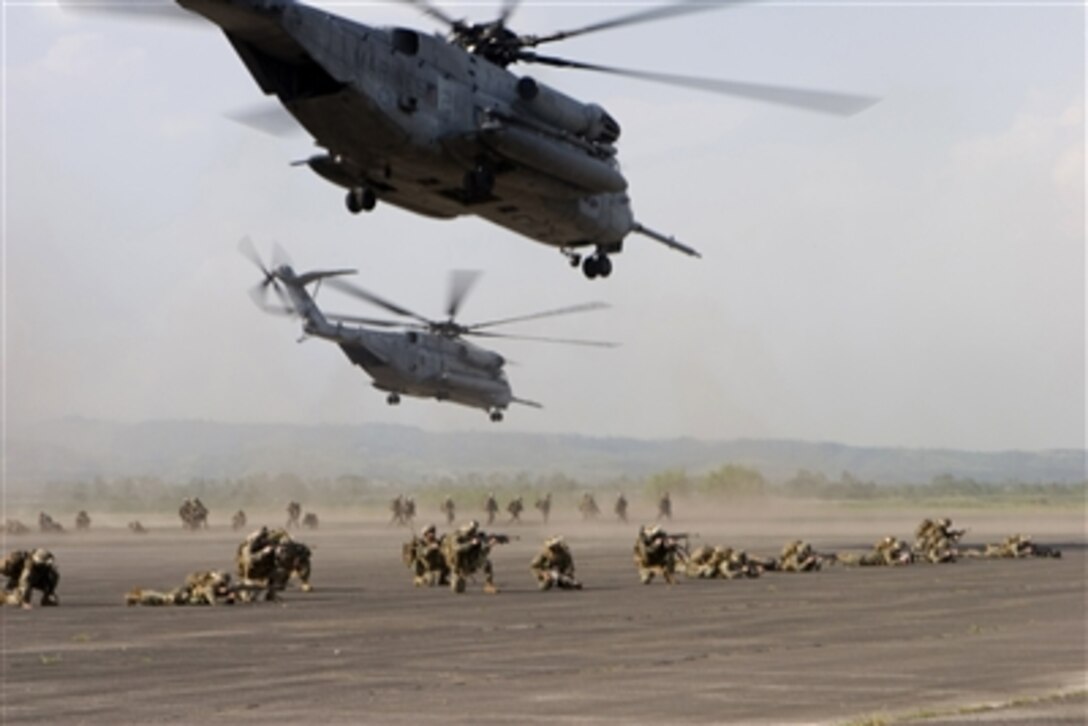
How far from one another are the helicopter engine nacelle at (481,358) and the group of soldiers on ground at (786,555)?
54.7 feet

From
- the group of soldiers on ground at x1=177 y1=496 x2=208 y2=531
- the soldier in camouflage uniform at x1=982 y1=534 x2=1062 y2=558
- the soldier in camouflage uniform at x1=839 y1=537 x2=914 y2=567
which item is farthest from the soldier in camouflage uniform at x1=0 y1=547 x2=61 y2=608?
the group of soldiers on ground at x1=177 y1=496 x2=208 y2=531

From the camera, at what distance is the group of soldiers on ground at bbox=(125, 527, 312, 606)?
3009 centimetres

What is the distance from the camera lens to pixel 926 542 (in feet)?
146

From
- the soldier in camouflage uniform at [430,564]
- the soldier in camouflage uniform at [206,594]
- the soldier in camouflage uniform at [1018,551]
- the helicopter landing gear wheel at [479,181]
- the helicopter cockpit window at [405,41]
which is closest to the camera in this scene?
the soldier in camouflage uniform at [206,594]

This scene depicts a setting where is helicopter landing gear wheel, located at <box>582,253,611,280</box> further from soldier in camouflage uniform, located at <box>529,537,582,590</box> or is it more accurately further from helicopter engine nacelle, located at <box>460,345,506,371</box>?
helicopter engine nacelle, located at <box>460,345,506,371</box>

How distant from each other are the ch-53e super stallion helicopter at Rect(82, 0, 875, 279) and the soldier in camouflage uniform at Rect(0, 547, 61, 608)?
371 inches

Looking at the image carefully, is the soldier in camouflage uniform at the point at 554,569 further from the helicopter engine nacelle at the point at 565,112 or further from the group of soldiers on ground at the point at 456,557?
the helicopter engine nacelle at the point at 565,112

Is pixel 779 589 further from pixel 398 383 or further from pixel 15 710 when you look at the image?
pixel 398 383

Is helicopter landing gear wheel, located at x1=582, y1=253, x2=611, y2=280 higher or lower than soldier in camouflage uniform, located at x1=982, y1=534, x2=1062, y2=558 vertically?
higher

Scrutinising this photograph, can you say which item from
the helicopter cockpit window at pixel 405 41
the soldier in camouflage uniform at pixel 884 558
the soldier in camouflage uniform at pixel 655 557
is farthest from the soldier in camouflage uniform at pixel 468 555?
the soldier in camouflage uniform at pixel 884 558

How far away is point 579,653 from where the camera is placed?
69.1ft

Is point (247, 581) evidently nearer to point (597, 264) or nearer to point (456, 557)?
point (456, 557)

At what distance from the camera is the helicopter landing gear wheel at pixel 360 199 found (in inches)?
1463

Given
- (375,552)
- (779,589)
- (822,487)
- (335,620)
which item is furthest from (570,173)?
(822,487)
